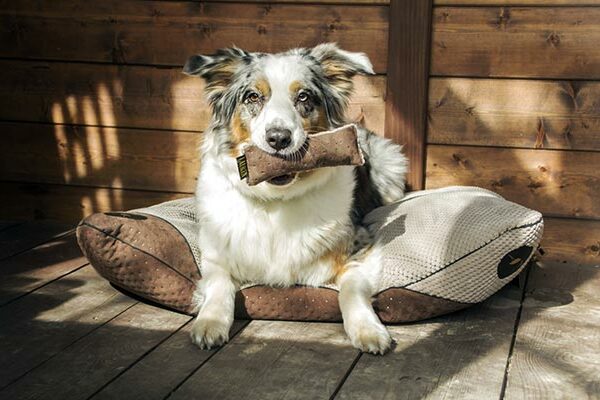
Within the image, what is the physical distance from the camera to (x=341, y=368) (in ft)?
8.99

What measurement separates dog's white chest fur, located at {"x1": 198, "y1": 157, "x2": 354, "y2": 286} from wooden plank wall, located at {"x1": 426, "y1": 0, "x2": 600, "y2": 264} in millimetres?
1030

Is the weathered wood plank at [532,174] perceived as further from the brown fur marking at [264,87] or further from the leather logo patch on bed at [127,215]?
the leather logo patch on bed at [127,215]

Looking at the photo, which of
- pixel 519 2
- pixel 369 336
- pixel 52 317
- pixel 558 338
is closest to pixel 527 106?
pixel 519 2

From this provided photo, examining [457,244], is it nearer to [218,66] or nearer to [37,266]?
[218,66]

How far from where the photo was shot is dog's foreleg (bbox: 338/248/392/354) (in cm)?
288

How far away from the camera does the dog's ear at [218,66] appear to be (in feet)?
10.6

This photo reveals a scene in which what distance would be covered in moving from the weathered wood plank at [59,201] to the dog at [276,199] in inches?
50.8

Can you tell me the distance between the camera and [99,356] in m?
2.85

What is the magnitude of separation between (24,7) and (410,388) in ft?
10.3

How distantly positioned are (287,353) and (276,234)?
0.59 meters

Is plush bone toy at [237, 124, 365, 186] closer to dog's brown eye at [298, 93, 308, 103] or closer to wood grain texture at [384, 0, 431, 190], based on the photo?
dog's brown eye at [298, 93, 308, 103]

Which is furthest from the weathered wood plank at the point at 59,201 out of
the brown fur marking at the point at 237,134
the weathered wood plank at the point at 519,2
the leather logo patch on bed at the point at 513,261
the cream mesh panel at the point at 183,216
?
the leather logo patch on bed at the point at 513,261

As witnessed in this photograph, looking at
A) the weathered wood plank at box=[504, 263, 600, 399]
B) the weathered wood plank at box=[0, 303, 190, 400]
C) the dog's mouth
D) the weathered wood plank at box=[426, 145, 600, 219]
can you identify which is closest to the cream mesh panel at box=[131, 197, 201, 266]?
the weathered wood plank at box=[0, 303, 190, 400]

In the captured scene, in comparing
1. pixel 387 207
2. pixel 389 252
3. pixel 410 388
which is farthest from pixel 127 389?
pixel 387 207
